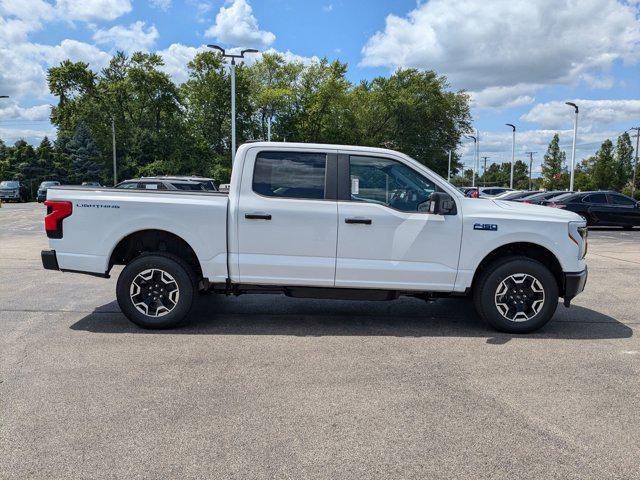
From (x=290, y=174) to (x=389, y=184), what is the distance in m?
1.06

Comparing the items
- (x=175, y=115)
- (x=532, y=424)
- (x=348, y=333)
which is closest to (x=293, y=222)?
(x=348, y=333)

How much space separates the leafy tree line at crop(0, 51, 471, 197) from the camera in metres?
55.7

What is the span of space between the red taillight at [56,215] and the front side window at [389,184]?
9.98 ft

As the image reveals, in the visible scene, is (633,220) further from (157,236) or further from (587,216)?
(157,236)

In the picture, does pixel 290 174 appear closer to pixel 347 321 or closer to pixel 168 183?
pixel 347 321

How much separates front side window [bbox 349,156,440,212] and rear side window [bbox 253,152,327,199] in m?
0.36

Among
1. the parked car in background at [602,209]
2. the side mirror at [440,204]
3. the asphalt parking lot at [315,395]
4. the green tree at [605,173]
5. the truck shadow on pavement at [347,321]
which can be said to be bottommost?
the asphalt parking lot at [315,395]

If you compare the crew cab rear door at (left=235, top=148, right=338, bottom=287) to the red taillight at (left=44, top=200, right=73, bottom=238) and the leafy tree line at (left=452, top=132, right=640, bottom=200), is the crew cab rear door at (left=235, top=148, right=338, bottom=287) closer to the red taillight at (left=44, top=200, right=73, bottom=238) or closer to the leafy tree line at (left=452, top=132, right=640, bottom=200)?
the red taillight at (left=44, top=200, right=73, bottom=238)

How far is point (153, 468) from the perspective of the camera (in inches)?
119

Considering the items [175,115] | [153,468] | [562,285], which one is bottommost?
[153,468]

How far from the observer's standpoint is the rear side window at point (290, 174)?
5.66 metres

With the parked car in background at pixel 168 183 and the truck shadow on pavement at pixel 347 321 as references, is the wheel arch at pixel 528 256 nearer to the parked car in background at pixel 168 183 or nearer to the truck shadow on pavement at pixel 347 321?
the truck shadow on pavement at pixel 347 321

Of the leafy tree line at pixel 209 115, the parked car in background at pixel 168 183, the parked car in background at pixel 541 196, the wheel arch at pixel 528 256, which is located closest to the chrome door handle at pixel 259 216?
the wheel arch at pixel 528 256

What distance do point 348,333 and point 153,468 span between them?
301cm
